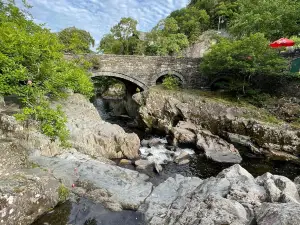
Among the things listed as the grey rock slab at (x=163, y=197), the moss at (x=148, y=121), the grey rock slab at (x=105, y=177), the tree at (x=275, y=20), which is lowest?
the grey rock slab at (x=163, y=197)

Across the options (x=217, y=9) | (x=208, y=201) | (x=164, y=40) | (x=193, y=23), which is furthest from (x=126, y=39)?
(x=208, y=201)

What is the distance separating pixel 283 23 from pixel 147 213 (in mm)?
25396

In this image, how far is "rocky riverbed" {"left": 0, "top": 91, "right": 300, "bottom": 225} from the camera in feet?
20.3

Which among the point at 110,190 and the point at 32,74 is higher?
the point at 32,74

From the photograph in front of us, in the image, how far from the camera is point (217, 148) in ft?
53.7

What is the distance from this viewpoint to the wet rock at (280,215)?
456 centimetres

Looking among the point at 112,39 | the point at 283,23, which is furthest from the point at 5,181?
the point at 112,39

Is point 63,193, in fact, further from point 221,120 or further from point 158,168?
point 221,120

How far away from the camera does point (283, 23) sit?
2445 centimetres

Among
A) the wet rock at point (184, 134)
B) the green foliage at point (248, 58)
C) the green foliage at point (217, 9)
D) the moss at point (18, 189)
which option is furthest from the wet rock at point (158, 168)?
the green foliage at point (217, 9)

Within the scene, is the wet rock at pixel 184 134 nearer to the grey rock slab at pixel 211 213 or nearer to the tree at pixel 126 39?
the grey rock slab at pixel 211 213

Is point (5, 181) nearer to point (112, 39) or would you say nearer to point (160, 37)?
point (160, 37)

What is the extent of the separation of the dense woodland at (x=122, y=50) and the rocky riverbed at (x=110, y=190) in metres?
1.49

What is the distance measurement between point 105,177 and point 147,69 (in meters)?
17.9
